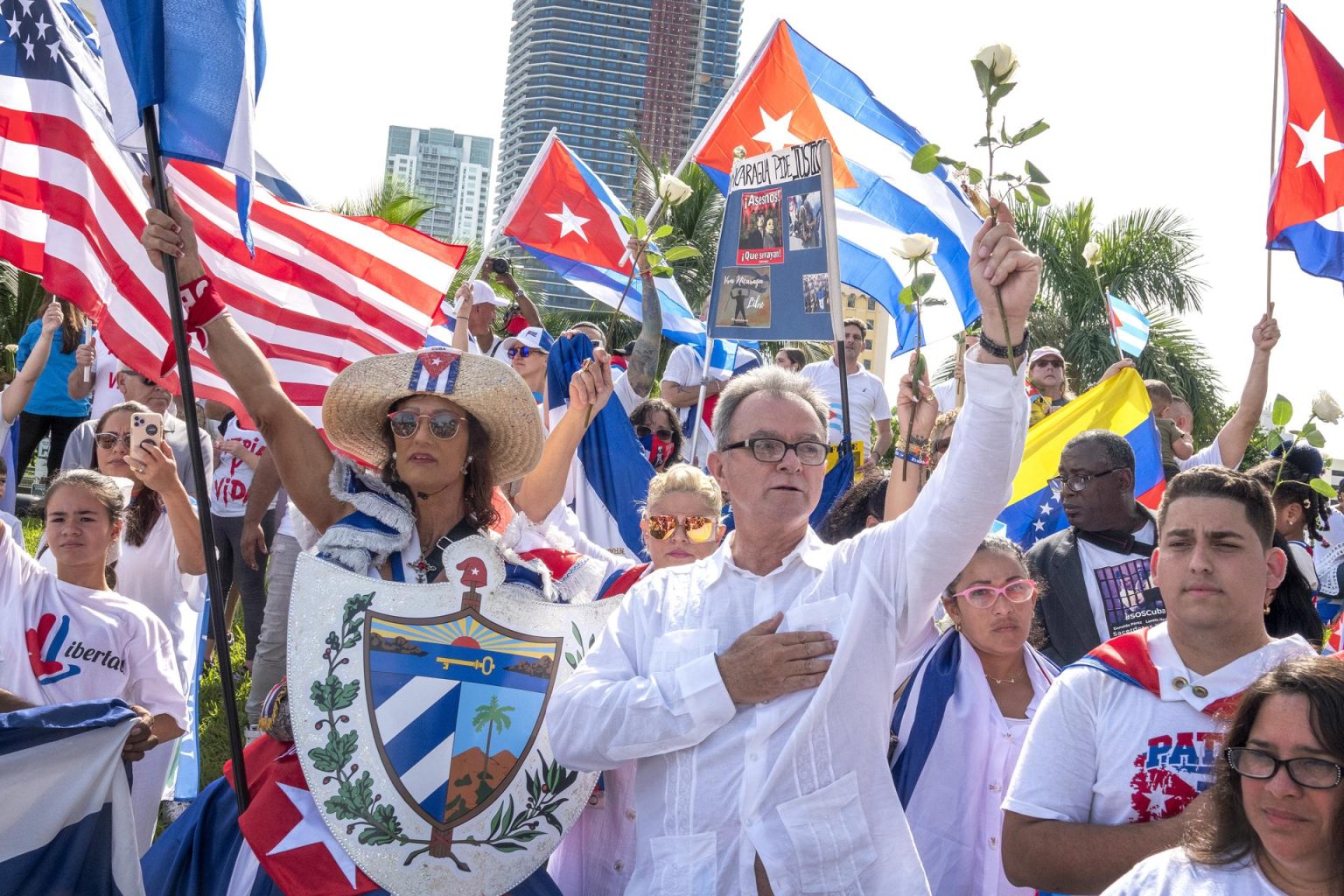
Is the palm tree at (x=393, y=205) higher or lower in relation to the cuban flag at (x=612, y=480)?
higher

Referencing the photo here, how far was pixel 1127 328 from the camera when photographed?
947 centimetres

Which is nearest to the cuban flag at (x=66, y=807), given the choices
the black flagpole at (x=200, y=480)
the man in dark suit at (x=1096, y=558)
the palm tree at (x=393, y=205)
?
the black flagpole at (x=200, y=480)

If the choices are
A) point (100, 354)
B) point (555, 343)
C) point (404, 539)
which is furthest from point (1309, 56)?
point (100, 354)

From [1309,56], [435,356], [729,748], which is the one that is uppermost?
[1309,56]

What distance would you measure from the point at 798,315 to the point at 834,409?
8.69 feet

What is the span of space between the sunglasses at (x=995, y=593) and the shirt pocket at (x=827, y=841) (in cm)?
122

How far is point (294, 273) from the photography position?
627cm

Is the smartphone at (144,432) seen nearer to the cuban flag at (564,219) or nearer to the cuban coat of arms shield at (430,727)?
the cuban coat of arms shield at (430,727)

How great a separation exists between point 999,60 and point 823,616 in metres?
1.20

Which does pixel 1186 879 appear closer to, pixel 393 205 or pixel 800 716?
pixel 800 716

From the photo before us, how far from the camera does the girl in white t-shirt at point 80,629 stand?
4.44 m

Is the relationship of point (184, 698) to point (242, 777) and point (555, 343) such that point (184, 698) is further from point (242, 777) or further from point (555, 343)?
point (555, 343)

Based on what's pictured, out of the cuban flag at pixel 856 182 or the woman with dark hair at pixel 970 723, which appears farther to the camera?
the cuban flag at pixel 856 182

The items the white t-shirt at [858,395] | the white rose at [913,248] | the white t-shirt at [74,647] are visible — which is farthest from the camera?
the white t-shirt at [858,395]
